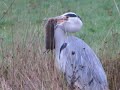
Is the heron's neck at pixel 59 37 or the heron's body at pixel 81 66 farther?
the heron's neck at pixel 59 37

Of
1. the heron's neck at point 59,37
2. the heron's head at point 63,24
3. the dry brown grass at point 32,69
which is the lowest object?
the dry brown grass at point 32,69

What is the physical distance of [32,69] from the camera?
498 cm

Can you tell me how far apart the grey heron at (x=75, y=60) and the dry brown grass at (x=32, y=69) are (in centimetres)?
10

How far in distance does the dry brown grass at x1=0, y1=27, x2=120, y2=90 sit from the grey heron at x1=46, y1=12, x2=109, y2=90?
102mm

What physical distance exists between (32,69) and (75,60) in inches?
17.1

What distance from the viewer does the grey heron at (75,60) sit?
478 centimetres

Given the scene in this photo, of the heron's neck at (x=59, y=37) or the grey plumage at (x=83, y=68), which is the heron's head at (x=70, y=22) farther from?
the grey plumage at (x=83, y=68)

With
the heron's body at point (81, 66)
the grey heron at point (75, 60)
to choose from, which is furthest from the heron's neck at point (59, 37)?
the heron's body at point (81, 66)

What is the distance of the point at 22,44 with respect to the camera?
17.8ft

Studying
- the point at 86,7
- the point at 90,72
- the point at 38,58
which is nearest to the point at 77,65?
the point at 90,72

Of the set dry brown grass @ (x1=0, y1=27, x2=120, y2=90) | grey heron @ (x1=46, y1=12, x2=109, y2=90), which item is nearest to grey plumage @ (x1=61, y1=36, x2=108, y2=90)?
grey heron @ (x1=46, y1=12, x2=109, y2=90)

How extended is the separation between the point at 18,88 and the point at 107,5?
5.84 meters

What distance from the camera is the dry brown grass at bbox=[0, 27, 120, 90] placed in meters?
4.71

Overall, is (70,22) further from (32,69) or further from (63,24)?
(32,69)
